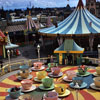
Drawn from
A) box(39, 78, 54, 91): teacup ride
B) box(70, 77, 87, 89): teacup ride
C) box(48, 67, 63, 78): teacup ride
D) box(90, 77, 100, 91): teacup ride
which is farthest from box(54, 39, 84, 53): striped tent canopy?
box(39, 78, 54, 91): teacup ride

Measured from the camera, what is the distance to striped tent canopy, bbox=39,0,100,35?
23.0m

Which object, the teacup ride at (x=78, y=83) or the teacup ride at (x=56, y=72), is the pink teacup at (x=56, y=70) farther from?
the teacup ride at (x=78, y=83)

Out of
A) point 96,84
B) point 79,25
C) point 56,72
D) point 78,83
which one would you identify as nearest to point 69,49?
point 56,72

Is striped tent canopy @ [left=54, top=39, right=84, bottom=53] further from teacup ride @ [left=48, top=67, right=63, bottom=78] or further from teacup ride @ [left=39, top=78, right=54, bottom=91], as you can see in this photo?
teacup ride @ [left=39, top=78, right=54, bottom=91]

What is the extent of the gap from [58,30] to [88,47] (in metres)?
4.47

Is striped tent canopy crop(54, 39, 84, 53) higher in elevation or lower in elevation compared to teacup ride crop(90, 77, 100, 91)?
higher

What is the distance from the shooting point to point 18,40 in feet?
112

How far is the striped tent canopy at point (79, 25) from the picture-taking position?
23.0 metres

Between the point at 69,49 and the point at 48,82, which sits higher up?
the point at 69,49

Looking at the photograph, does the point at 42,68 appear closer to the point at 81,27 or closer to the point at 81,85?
the point at 81,85

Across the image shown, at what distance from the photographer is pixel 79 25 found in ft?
79.5

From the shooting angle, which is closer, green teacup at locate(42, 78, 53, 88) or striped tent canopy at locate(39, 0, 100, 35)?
green teacup at locate(42, 78, 53, 88)

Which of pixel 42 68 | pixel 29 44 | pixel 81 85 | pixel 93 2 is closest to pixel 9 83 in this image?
pixel 42 68

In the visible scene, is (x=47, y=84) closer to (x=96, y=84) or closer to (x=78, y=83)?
(x=78, y=83)
